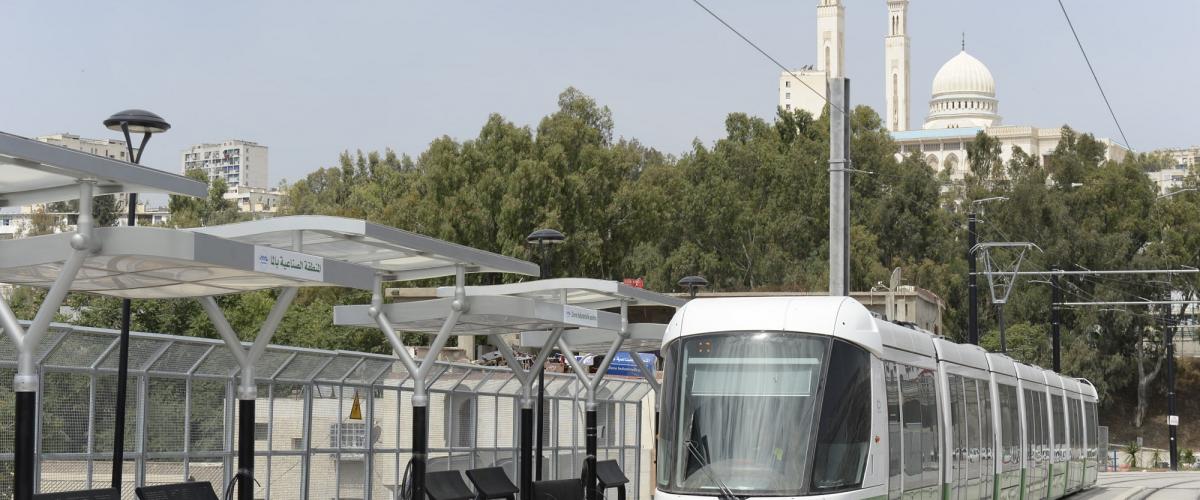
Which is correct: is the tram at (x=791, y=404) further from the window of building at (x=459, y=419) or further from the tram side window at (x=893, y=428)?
the window of building at (x=459, y=419)

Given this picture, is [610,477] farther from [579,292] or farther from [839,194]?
[839,194]

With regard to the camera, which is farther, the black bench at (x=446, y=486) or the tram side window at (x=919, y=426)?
the black bench at (x=446, y=486)

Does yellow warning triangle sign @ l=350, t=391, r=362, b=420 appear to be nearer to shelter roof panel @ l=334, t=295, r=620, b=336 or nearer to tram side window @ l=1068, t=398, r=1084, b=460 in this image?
shelter roof panel @ l=334, t=295, r=620, b=336

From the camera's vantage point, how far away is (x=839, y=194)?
22.0 m

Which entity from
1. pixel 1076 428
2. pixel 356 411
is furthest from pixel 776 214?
pixel 356 411

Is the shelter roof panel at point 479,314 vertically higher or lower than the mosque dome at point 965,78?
lower

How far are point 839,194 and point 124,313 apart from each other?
429 inches

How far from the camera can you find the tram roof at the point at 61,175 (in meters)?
9.75

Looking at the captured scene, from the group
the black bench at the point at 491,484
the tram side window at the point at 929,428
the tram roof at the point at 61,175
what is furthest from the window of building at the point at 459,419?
the tram roof at the point at 61,175

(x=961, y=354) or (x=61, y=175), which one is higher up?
(x=61, y=175)

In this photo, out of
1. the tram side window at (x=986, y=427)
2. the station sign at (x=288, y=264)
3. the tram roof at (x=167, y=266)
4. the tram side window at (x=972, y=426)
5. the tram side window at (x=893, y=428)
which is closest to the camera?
the tram roof at (x=167, y=266)

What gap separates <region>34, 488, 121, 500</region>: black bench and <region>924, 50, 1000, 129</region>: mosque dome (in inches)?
7016

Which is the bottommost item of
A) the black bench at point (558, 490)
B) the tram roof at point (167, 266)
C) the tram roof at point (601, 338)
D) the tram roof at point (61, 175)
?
the black bench at point (558, 490)

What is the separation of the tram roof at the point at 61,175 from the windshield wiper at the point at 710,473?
4.72 meters
